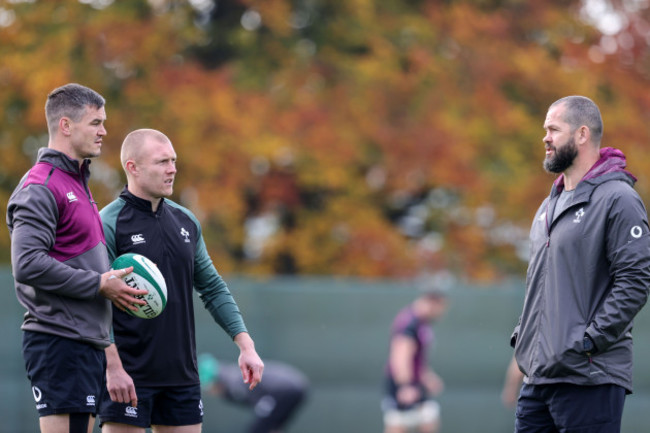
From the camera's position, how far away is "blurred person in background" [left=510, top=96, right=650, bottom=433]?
15.9 ft

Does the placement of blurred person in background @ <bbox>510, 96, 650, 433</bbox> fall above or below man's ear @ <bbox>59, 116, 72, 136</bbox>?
below

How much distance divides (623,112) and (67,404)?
12271 mm

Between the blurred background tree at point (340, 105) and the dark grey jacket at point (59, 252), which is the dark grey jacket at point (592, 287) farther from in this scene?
the blurred background tree at point (340, 105)

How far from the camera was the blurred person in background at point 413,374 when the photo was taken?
1203cm

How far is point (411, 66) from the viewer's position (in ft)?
50.6

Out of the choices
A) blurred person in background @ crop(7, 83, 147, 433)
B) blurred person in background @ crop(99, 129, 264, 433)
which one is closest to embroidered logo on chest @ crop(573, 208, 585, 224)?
blurred person in background @ crop(99, 129, 264, 433)

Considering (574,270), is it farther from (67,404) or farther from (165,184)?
(67,404)

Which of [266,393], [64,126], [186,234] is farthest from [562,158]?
[266,393]

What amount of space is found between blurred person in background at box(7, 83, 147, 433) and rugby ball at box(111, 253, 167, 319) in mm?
82

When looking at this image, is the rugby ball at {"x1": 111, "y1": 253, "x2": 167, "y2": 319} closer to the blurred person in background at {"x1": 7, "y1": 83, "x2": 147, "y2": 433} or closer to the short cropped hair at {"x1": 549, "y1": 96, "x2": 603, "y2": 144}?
the blurred person in background at {"x1": 7, "y1": 83, "x2": 147, "y2": 433}

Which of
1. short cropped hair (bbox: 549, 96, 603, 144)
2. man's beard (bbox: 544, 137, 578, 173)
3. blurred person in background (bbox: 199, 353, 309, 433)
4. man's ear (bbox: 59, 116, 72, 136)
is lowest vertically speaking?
blurred person in background (bbox: 199, 353, 309, 433)

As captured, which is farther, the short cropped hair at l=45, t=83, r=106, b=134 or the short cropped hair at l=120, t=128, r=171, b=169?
the short cropped hair at l=120, t=128, r=171, b=169

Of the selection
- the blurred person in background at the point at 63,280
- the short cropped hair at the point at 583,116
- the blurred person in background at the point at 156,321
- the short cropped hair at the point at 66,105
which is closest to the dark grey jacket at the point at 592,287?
the short cropped hair at the point at 583,116

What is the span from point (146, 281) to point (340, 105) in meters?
10.3
